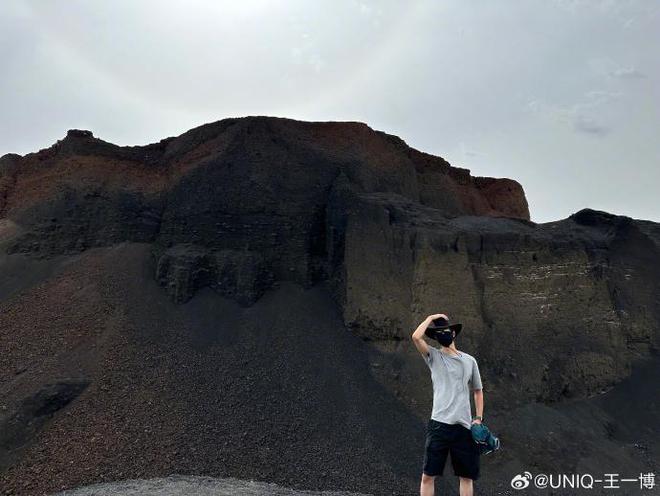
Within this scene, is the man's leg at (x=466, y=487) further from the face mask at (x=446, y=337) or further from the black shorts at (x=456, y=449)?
the face mask at (x=446, y=337)

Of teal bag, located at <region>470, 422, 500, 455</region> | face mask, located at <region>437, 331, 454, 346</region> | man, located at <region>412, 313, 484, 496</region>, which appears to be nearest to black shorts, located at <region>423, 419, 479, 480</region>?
man, located at <region>412, 313, 484, 496</region>

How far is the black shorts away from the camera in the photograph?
4.77 m

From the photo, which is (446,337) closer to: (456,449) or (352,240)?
(456,449)

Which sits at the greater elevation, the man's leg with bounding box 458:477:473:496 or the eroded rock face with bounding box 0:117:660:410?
the eroded rock face with bounding box 0:117:660:410

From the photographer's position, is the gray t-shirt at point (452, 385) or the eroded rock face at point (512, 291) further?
the eroded rock face at point (512, 291)

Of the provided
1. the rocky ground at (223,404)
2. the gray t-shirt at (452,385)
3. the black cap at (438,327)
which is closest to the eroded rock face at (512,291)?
the rocky ground at (223,404)

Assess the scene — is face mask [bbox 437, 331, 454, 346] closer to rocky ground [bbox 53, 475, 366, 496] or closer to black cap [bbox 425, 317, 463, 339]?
black cap [bbox 425, 317, 463, 339]

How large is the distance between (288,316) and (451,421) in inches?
306

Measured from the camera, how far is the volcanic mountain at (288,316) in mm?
9125

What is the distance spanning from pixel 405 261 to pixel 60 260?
397 inches

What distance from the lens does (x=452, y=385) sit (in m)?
4.89

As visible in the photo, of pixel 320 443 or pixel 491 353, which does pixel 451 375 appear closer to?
pixel 320 443

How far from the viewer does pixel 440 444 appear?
4.81 m

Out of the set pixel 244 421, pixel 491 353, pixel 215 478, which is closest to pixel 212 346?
pixel 244 421
